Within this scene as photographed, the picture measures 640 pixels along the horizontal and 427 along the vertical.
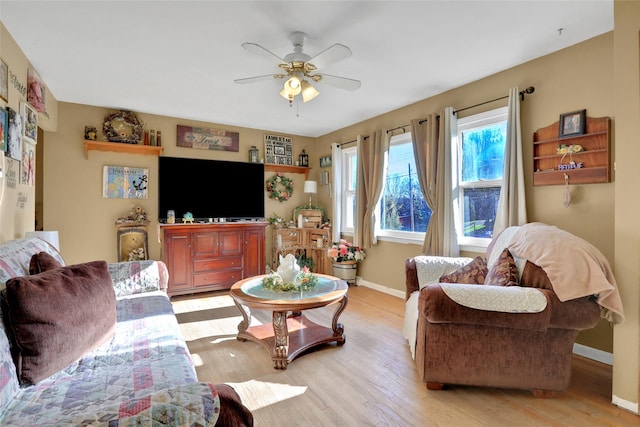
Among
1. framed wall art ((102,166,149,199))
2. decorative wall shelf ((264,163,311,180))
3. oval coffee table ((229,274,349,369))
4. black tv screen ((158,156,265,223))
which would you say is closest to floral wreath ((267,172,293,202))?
decorative wall shelf ((264,163,311,180))

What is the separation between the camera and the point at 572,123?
8.22 ft

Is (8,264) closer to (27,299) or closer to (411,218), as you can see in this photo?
(27,299)

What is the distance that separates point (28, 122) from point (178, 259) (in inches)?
82.4

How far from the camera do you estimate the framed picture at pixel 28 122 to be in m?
2.62

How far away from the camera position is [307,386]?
2092 millimetres

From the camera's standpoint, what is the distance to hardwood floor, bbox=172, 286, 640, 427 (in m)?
1.76

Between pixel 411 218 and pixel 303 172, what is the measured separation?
7.70 ft

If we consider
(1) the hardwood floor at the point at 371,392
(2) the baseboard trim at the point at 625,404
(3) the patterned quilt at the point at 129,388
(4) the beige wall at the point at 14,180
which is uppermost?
(4) the beige wall at the point at 14,180

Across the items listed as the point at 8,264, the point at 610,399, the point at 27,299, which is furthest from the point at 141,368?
the point at 610,399

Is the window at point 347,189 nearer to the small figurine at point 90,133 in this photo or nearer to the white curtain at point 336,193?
the white curtain at point 336,193

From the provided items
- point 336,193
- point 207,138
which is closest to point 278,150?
point 207,138

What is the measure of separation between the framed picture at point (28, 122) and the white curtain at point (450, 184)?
383cm

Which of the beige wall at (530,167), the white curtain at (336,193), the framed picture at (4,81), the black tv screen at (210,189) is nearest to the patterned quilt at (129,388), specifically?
the beige wall at (530,167)

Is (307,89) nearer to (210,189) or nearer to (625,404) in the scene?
(210,189)
